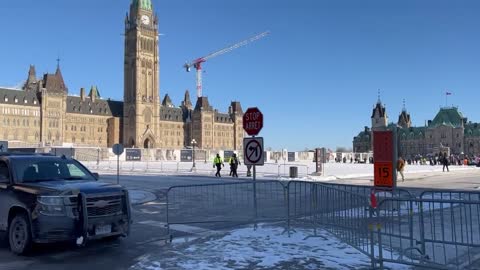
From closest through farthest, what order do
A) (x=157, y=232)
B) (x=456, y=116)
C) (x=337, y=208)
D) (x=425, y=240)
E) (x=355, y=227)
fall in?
(x=425, y=240), (x=355, y=227), (x=337, y=208), (x=157, y=232), (x=456, y=116)

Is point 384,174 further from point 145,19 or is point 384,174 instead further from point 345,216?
point 145,19

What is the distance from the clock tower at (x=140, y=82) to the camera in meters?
150

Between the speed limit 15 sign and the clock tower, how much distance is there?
139 metres

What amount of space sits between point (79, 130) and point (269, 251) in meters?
149

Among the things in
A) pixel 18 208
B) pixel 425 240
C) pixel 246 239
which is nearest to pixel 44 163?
→ pixel 18 208

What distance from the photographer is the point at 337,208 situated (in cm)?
959

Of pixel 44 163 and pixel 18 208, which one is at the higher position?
pixel 44 163

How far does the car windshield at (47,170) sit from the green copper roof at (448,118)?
17642 centimetres

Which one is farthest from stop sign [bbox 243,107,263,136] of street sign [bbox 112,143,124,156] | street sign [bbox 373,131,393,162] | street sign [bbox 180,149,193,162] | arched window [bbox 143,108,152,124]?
arched window [bbox 143,108,152,124]

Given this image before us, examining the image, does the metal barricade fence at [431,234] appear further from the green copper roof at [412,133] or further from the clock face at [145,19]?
the green copper roof at [412,133]

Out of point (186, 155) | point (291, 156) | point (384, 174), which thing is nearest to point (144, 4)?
point (291, 156)

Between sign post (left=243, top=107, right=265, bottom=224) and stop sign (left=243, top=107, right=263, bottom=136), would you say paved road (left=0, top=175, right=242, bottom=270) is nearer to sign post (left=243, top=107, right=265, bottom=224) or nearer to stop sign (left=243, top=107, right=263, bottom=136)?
sign post (left=243, top=107, right=265, bottom=224)

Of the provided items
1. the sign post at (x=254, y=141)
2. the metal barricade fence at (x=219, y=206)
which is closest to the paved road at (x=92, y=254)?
the metal barricade fence at (x=219, y=206)

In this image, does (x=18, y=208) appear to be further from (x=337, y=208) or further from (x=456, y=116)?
(x=456, y=116)
